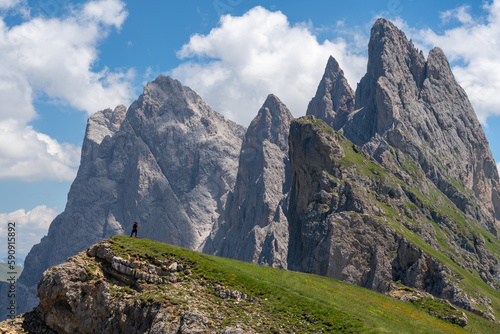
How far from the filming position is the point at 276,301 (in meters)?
52.8

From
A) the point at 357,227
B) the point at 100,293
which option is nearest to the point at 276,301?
the point at 100,293

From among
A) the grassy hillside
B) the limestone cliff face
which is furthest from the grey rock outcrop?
the limestone cliff face

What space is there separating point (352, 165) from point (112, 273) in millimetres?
130834

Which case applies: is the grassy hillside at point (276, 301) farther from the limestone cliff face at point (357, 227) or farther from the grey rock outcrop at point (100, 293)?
the limestone cliff face at point (357, 227)

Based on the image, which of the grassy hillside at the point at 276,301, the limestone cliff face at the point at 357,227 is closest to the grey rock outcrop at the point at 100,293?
the grassy hillside at the point at 276,301

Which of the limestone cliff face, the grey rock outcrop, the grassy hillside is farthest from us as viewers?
the limestone cliff face

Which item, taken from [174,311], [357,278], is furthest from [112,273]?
[357,278]

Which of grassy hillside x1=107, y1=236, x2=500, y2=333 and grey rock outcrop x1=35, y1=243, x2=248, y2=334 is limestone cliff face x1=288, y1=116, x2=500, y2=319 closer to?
grassy hillside x1=107, y1=236, x2=500, y2=333

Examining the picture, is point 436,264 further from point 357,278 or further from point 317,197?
point 317,197

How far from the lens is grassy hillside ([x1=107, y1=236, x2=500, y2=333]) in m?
49.4

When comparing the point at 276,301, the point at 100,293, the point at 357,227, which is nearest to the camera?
the point at 276,301

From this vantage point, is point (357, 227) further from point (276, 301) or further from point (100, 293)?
point (100, 293)

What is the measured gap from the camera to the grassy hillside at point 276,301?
49375 millimetres

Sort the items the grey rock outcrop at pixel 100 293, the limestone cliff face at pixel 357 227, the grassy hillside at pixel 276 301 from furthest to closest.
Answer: the limestone cliff face at pixel 357 227 → the grey rock outcrop at pixel 100 293 → the grassy hillside at pixel 276 301
